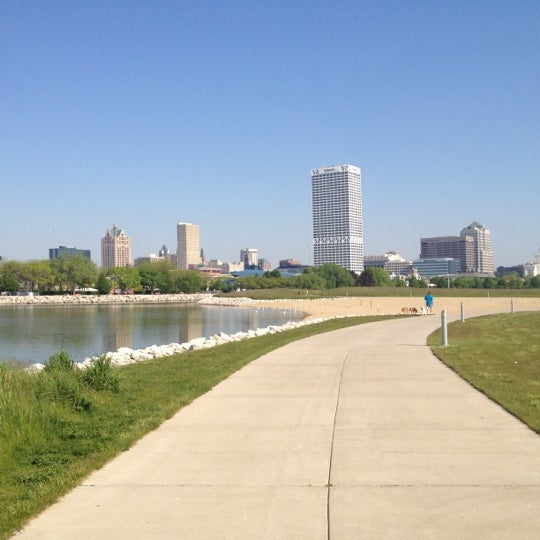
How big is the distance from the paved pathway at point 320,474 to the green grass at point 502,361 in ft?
1.39

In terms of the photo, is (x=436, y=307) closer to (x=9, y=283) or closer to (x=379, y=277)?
(x=9, y=283)

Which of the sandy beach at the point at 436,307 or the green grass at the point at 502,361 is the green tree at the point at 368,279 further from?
the green grass at the point at 502,361

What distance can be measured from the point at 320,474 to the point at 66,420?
4069 mm

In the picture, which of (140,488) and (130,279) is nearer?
(140,488)

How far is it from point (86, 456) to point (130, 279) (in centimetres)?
12430

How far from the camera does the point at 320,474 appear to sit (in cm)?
622

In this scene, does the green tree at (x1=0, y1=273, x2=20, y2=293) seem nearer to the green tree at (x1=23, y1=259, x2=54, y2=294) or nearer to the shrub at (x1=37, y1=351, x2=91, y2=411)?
the green tree at (x1=23, y1=259, x2=54, y2=294)

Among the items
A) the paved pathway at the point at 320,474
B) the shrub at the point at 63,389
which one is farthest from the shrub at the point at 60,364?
the paved pathway at the point at 320,474

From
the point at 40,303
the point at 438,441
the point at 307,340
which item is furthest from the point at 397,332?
the point at 40,303

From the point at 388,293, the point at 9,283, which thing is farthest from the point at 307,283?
the point at 9,283

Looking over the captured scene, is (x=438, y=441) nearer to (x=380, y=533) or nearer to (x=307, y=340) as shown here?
(x=380, y=533)

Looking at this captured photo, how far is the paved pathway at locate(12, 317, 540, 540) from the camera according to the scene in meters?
4.93

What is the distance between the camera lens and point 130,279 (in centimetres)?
12850

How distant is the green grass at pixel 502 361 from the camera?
9750 mm
